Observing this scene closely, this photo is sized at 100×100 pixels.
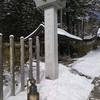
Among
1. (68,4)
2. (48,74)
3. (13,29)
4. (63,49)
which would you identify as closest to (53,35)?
(48,74)

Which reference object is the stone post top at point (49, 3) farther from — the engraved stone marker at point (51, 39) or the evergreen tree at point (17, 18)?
the evergreen tree at point (17, 18)

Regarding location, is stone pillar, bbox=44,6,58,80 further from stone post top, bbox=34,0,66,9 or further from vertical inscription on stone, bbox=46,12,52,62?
stone post top, bbox=34,0,66,9

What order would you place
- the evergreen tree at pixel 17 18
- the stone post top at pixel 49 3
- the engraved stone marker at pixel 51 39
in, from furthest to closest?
the evergreen tree at pixel 17 18 → the engraved stone marker at pixel 51 39 → the stone post top at pixel 49 3

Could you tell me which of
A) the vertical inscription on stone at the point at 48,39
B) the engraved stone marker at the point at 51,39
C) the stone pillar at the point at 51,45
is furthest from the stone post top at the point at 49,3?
the vertical inscription on stone at the point at 48,39

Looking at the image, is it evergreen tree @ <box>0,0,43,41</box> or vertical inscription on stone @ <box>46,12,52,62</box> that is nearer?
vertical inscription on stone @ <box>46,12,52,62</box>

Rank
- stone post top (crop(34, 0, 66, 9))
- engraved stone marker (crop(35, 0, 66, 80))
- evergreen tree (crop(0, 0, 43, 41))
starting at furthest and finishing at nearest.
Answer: evergreen tree (crop(0, 0, 43, 41)) < engraved stone marker (crop(35, 0, 66, 80)) < stone post top (crop(34, 0, 66, 9))

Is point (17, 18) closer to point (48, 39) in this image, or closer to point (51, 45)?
point (48, 39)

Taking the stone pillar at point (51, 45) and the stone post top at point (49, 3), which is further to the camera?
the stone pillar at point (51, 45)

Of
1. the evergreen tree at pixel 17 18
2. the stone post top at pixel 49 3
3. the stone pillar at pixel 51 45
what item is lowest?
the stone pillar at pixel 51 45

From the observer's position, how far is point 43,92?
3.72 meters

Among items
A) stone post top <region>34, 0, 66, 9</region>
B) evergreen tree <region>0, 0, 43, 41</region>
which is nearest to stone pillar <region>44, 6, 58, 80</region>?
stone post top <region>34, 0, 66, 9</region>

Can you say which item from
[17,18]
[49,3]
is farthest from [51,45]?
[17,18]

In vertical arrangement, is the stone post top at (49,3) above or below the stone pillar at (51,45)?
above

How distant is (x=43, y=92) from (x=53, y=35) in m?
2.35
